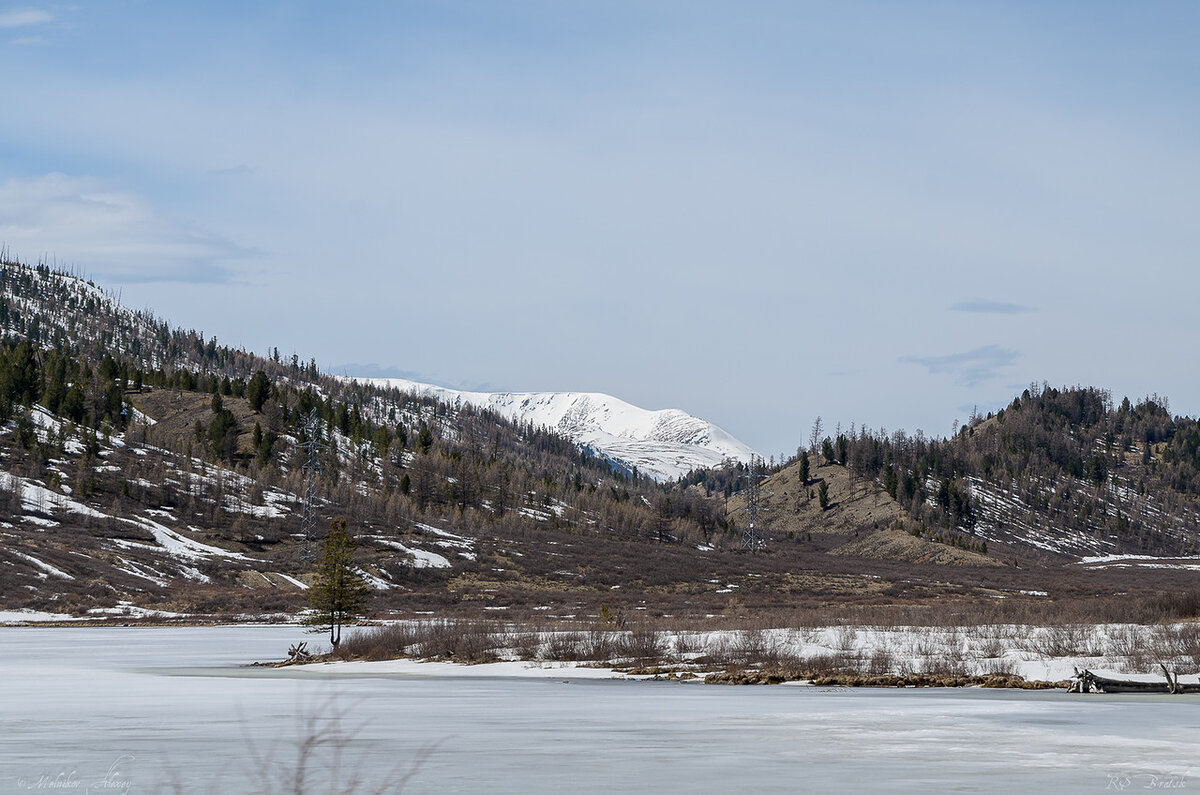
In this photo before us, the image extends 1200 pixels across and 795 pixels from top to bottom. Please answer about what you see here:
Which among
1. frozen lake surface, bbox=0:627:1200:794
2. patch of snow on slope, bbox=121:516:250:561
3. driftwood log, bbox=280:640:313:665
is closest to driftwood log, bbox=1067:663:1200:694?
frozen lake surface, bbox=0:627:1200:794

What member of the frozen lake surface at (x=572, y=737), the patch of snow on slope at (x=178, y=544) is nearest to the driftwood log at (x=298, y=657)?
the frozen lake surface at (x=572, y=737)

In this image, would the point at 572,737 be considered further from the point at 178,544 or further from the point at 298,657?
the point at 178,544

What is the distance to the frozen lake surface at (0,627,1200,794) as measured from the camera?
16406 mm

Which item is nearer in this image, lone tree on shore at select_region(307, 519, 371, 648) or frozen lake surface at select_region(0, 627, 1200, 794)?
frozen lake surface at select_region(0, 627, 1200, 794)

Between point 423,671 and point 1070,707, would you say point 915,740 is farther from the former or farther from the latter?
point 423,671

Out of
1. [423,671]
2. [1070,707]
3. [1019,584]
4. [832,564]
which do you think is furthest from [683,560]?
[1070,707]

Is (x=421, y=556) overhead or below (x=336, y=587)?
overhead

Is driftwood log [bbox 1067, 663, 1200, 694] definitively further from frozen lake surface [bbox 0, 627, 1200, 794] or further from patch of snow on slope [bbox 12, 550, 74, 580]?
patch of snow on slope [bbox 12, 550, 74, 580]

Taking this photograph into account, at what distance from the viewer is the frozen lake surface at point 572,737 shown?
646 inches

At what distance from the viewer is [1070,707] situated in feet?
92.0

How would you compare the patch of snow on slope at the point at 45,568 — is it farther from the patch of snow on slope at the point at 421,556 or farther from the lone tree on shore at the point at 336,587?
the lone tree on shore at the point at 336,587

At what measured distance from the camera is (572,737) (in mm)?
21859

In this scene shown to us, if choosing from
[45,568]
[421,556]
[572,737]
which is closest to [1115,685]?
[572,737]

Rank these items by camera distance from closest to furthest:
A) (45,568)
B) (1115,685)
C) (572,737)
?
(572,737) → (1115,685) → (45,568)
